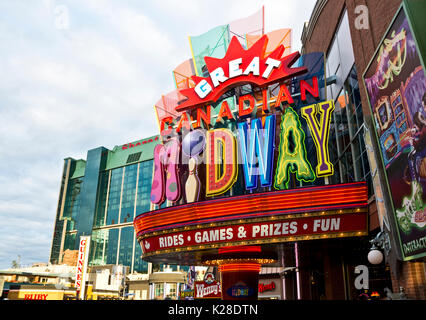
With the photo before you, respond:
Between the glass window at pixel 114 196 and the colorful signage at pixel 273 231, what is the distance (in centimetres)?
8188

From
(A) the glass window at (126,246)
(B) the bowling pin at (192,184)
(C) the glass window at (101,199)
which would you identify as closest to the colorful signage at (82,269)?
(B) the bowling pin at (192,184)

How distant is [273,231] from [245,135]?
6843 mm

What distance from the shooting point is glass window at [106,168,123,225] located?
96188 millimetres

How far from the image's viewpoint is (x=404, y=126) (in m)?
10.5

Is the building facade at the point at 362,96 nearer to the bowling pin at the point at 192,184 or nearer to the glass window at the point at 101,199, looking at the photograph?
the bowling pin at the point at 192,184

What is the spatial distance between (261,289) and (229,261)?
16541 mm

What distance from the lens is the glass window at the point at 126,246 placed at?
293 ft

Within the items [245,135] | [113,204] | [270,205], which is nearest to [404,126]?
[270,205]

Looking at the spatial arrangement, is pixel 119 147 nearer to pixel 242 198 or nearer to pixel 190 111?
pixel 190 111

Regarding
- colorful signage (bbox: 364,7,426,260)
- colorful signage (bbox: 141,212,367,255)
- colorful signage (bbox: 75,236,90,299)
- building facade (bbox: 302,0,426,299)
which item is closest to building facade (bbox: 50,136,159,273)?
colorful signage (bbox: 75,236,90,299)

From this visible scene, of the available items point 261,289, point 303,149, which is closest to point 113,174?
point 261,289

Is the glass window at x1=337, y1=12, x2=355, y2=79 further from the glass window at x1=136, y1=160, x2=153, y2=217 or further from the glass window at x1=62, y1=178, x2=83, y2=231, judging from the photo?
the glass window at x1=62, y1=178, x2=83, y2=231

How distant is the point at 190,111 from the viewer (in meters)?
26.0

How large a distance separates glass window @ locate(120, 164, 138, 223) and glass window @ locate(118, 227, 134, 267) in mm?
3002
